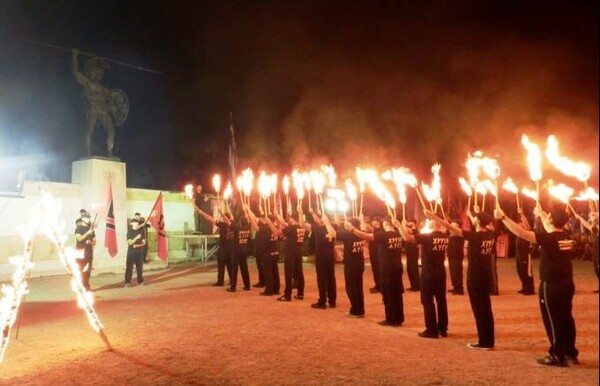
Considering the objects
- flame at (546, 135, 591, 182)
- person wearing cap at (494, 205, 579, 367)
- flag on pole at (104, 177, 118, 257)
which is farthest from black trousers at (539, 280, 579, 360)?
flag on pole at (104, 177, 118, 257)

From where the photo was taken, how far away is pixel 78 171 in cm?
1956

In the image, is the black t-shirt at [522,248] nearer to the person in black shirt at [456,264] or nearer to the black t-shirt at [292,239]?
the person in black shirt at [456,264]

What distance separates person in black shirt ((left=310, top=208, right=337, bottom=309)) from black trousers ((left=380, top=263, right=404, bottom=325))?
2.01 metres

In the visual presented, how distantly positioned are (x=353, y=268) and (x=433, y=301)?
217 cm

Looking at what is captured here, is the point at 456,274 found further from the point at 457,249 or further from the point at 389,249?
the point at 389,249

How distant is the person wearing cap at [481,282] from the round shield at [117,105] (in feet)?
54.8

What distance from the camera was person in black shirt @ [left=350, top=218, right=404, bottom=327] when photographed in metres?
9.04

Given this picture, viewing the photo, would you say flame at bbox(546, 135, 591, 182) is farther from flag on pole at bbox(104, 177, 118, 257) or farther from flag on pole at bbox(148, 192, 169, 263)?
flag on pole at bbox(104, 177, 118, 257)

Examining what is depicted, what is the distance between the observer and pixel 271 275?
12969mm

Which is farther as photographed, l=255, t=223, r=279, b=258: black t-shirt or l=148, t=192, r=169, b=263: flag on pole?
l=148, t=192, r=169, b=263: flag on pole

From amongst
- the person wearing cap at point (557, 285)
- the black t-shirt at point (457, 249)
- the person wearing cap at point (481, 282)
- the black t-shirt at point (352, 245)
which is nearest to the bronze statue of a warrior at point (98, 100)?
the black t-shirt at point (352, 245)

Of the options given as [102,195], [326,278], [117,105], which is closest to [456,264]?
[326,278]

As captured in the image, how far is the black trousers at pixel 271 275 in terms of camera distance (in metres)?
13.0

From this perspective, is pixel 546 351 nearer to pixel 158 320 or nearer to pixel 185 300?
pixel 158 320
